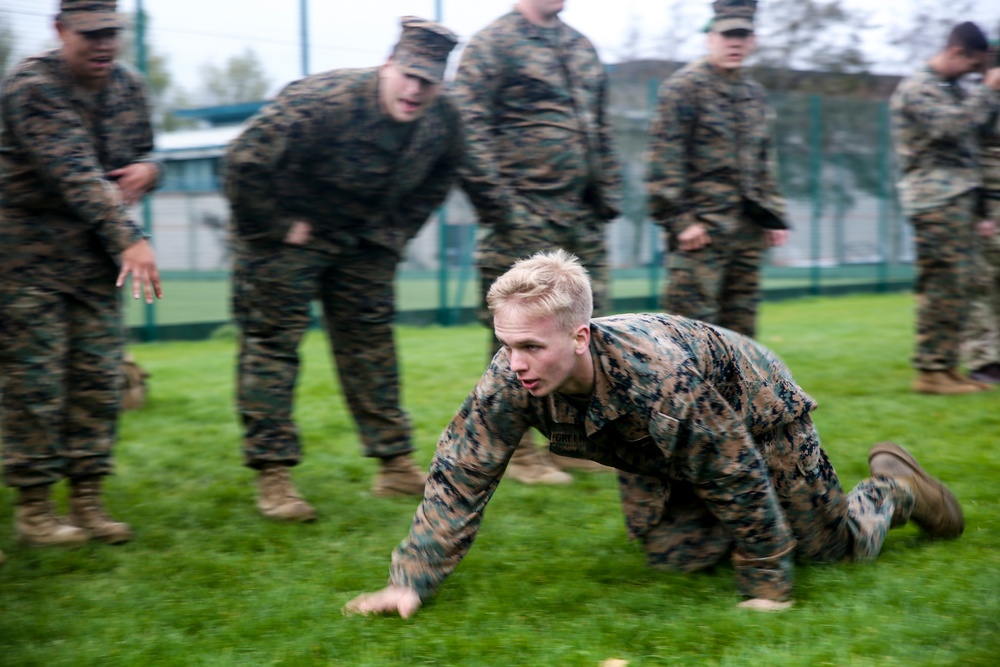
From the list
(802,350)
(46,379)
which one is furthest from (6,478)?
(802,350)

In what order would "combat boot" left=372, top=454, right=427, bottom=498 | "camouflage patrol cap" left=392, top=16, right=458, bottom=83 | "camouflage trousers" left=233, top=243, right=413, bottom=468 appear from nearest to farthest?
"camouflage patrol cap" left=392, top=16, right=458, bottom=83
"camouflage trousers" left=233, top=243, right=413, bottom=468
"combat boot" left=372, top=454, right=427, bottom=498

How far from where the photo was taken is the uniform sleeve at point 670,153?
5461 millimetres

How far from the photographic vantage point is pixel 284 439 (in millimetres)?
4430

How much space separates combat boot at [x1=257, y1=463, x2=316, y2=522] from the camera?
439cm

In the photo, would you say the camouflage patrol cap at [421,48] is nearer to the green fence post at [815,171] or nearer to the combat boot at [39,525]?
the combat boot at [39,525]

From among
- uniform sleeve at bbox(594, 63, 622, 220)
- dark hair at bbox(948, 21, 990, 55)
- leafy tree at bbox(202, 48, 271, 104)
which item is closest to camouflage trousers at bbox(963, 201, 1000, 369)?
dark hair at bbox(948, 21, 990, 55)

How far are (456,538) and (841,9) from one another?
68.3ft

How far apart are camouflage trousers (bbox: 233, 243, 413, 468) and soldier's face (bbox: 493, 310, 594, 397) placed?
64.5 inches

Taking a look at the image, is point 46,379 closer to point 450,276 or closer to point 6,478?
point 6,478

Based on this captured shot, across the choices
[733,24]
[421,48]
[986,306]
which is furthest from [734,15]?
[986,306]

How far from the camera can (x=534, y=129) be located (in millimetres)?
5016

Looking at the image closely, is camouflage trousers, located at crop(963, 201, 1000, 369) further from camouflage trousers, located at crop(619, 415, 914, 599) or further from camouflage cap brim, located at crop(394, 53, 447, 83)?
camouflage cap brim, located at crop(394, 53, 447, 83)

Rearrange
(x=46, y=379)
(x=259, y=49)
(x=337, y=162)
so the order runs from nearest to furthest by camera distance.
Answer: (x=46, y=379) < (x=337, y=162) < (x=259, y=49)

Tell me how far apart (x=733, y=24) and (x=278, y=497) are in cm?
321
